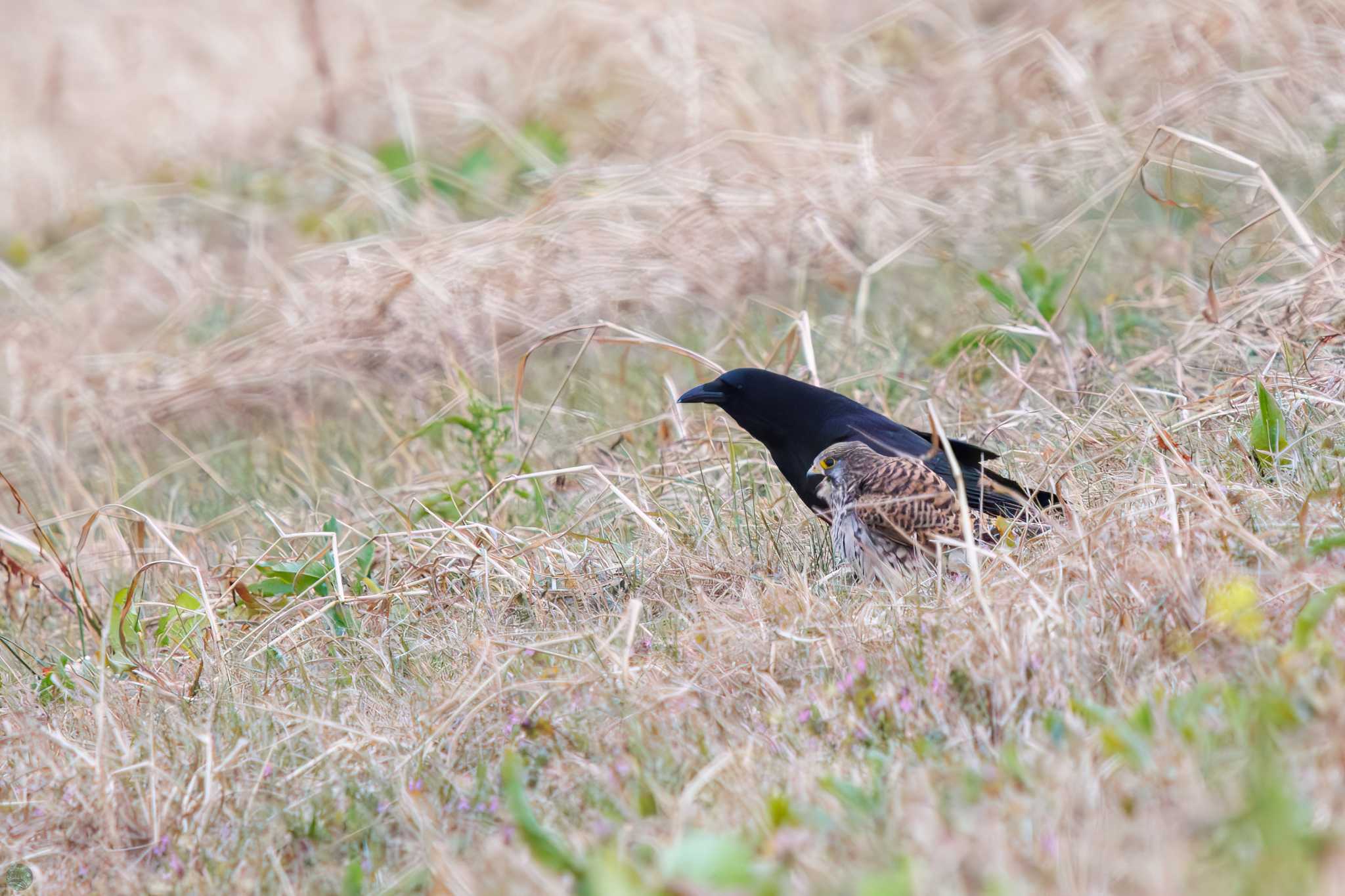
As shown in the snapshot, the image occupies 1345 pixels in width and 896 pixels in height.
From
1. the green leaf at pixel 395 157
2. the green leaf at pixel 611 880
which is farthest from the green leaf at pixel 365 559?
the green leaf at pixel 395 157

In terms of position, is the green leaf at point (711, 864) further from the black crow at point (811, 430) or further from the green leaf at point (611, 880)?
the black crow at point (811, 430)

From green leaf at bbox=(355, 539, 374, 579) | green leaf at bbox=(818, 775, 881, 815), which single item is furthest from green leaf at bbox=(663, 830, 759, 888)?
green leaf at bbox=(355, 539, 374, 579)

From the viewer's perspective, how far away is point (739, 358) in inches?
237

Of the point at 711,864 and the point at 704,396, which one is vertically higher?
the point at 711,864

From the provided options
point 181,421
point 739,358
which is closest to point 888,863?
point 739,358

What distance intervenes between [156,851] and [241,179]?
27.3 ft

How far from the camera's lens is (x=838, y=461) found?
3.96 m

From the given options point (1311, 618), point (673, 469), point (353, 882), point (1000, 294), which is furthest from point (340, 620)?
point (1000, 294)

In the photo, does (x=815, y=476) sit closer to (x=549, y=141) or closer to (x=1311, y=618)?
(x=1311, y=618)

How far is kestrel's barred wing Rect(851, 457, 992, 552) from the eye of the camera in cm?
370

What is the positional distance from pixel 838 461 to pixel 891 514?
0.29 meters

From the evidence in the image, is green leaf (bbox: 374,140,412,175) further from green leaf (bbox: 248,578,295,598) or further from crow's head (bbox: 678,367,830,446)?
green leaf (bbox: 248,578,295,598)

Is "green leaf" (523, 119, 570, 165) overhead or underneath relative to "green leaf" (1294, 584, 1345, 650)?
underneath

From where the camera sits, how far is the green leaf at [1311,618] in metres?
2.31
